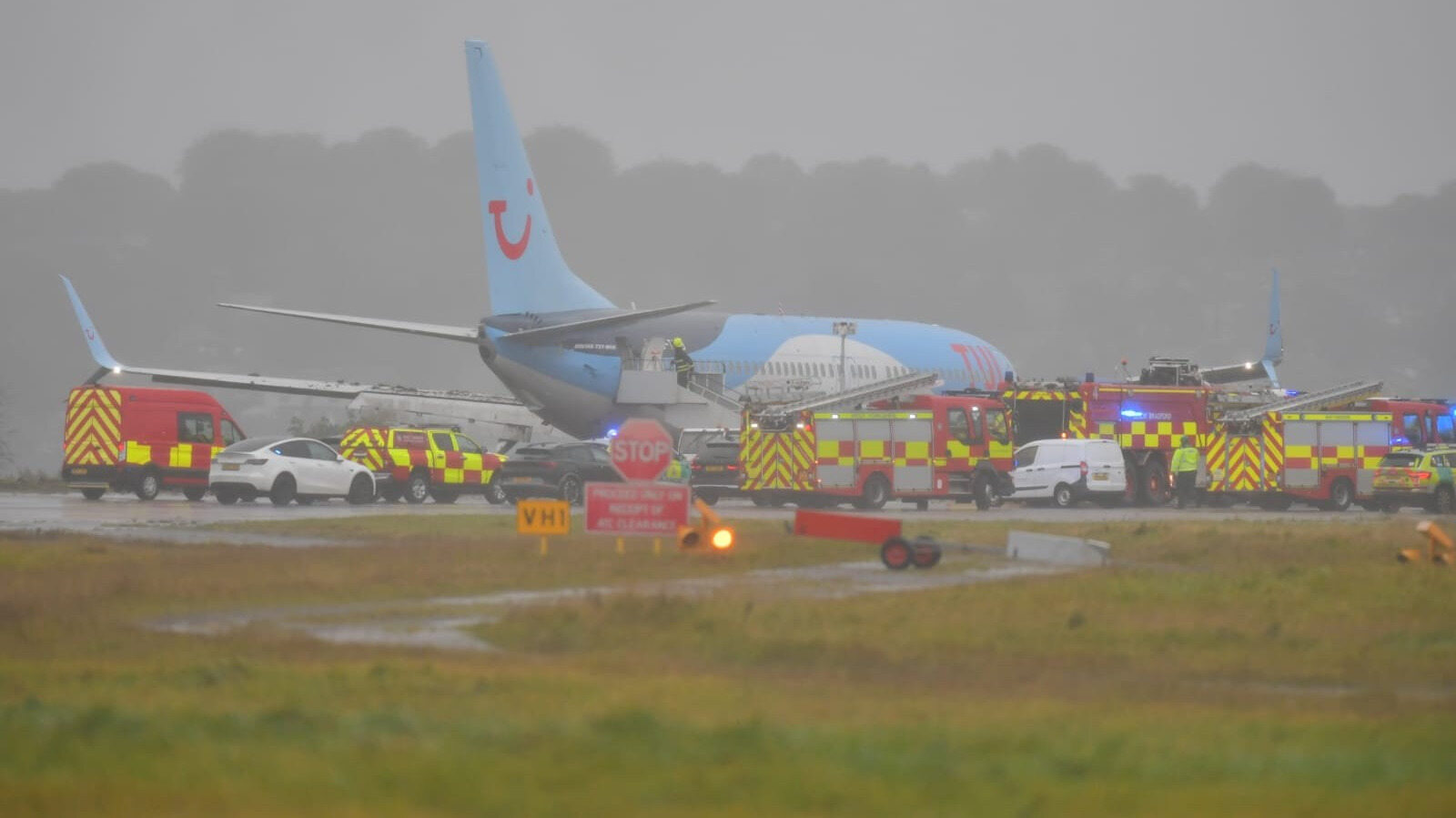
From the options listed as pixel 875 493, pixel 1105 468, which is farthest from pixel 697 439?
pixel 1105 468

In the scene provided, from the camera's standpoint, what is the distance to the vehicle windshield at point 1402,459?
43.1 meters

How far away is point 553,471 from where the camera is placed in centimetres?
4003

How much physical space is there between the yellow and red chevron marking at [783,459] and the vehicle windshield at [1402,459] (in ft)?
41.1

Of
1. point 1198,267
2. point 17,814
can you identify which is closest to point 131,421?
point 17,814

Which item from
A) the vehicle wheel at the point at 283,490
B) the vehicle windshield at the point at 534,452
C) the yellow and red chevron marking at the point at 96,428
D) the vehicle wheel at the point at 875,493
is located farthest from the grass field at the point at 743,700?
Result: the yellow and red chevron marking at the point at 96,428

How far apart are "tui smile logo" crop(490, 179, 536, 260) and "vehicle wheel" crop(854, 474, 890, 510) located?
13526 mm

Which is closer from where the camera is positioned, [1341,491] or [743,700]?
[743,700]

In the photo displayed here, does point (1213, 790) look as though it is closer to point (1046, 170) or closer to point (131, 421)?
point (131, 421)

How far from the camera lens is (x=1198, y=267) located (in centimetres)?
17625

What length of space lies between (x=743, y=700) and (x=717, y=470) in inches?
1198

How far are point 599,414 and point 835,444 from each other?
12.4m

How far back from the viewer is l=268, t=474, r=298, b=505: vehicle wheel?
3950cm

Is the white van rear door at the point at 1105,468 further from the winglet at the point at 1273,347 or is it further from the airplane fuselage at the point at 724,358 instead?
the winglet at the point at 1273,347

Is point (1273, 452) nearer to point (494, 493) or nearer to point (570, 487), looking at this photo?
point (570, 487)
